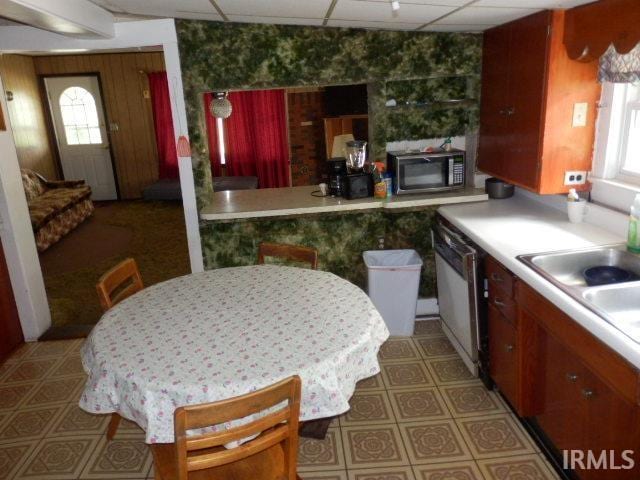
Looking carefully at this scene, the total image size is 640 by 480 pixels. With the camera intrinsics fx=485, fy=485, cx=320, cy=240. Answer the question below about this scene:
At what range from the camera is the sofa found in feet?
18.1

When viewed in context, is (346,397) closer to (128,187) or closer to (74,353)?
(74,353)

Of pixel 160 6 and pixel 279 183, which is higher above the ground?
pixel 160 6

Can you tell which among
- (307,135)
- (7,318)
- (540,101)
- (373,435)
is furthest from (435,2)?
(307,135)

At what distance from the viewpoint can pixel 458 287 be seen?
2.83 m

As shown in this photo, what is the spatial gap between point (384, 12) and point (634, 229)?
Answer: 162 centimetres

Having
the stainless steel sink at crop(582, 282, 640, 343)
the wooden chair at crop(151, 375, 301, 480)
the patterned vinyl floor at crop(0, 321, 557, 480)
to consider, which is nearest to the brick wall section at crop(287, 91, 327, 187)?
the patterned vinyl floor at crop(0, 321, 557, 480)

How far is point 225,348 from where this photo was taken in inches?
71.0

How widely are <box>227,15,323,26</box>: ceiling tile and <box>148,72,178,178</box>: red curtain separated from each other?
15.8 feet

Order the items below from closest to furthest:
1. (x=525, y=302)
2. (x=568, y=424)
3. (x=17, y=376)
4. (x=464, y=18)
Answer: (x=568, y=424)
(x=525, y=302)
(x=464, y=18)
(x=17, y=376)

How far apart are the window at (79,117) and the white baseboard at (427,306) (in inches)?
251

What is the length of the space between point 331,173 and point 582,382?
214 cm

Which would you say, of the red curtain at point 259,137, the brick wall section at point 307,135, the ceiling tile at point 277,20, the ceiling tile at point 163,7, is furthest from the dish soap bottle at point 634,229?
the red curtain at point 259,137

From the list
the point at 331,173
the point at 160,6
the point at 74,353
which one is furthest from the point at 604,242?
the point at 74,353

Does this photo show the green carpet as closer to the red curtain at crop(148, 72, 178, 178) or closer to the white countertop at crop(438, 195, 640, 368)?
the red curtain at crop(148, 72, 178, 178)
